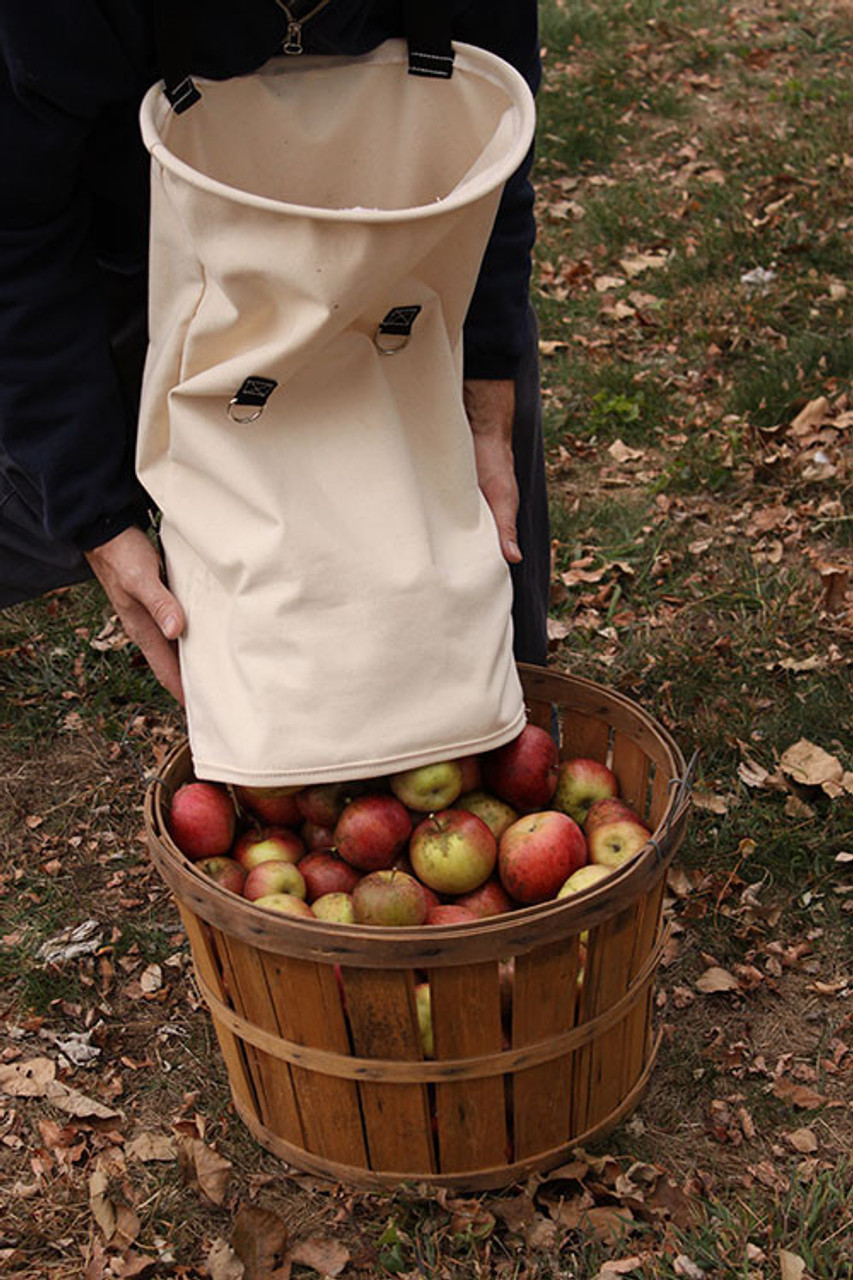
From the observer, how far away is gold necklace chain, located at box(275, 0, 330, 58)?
6.69 ft

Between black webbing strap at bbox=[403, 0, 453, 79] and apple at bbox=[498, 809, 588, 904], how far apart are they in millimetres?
1350

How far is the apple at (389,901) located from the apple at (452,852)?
3.6 inches

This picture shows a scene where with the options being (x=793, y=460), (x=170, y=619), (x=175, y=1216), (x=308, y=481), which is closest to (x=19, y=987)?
(x=175, y=1216)

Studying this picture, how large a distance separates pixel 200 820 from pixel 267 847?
0.53ft

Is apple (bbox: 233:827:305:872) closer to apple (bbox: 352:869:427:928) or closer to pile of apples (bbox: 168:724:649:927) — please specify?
pile of apples (bbox: 168:724:649:927)

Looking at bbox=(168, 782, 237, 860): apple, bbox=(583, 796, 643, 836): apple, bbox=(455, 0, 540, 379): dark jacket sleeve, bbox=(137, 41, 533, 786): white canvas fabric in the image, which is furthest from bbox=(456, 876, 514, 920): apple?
bbox=(455, 0, 540, 379): dark jacket sleeve

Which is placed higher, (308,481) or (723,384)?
(308,481)

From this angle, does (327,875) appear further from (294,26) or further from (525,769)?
(294,26)

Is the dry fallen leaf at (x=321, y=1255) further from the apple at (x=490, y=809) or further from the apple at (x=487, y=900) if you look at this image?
the apple at (x=490, y=809)

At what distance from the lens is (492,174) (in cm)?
201

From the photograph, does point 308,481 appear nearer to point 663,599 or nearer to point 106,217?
point 106,217

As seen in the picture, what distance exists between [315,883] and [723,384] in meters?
3.35

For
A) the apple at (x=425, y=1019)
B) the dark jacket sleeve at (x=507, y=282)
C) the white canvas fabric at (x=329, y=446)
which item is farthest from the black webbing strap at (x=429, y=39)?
the apple at (x=425, y=1019)

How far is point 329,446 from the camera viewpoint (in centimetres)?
220
